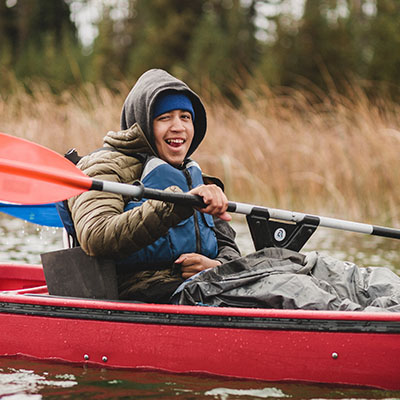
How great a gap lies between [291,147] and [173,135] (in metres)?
4.77

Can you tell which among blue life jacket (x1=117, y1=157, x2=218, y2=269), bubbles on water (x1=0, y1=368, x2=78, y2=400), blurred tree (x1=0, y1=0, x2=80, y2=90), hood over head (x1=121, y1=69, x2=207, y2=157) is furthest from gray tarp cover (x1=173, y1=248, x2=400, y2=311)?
blurred tree (x1=0, y1=0, x2=80, y2=90)

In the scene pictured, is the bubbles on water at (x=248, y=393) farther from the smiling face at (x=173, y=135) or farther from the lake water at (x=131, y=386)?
the smiling face at (x=173, y=135)

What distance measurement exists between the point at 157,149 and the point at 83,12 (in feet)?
124

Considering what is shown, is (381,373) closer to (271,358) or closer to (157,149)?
(271,358)

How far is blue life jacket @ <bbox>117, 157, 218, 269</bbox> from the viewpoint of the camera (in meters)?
3.71

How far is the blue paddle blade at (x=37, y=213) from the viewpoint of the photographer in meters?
5.08

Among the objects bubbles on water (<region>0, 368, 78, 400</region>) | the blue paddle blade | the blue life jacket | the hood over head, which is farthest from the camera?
the blue paddle blade

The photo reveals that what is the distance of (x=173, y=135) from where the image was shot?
12.8ft

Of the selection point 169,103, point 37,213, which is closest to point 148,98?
point 169,103

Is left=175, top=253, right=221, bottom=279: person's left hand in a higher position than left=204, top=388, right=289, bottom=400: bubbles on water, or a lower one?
higher

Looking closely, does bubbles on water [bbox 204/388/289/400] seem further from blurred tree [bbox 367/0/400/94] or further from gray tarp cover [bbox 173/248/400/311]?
blurred tree [bbox 367/0/400/94]

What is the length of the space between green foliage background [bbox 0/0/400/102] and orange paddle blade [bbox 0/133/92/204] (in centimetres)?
521

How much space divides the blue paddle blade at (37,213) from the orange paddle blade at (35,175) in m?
1.23

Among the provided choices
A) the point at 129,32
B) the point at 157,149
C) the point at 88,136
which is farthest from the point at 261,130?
the point at 129,32
